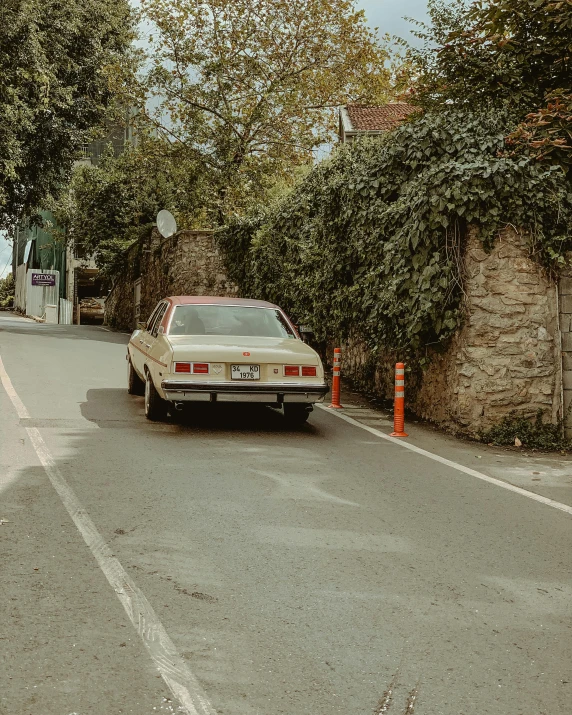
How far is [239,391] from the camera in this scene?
31.1ft

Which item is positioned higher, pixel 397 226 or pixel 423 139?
pixel 423 139

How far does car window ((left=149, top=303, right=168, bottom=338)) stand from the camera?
1113 centimetres

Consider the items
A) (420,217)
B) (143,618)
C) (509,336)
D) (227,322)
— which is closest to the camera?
(143,618)

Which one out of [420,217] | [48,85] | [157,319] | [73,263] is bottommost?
[157,319]

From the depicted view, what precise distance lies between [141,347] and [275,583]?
22.7 ft

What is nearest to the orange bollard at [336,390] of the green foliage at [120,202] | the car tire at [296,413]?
the car tire at [296,413]

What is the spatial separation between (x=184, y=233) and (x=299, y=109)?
238 inches

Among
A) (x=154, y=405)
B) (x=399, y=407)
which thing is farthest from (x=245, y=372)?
(x=399, y=407)

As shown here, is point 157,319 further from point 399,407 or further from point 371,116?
point 371,116

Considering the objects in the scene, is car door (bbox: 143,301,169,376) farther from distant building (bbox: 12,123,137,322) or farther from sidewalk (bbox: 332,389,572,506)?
distant building (bbox: 12,123,137,322)

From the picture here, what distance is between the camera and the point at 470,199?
32.3 feet

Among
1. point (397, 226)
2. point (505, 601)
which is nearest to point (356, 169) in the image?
point (397, 226)

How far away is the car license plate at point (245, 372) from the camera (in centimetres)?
955

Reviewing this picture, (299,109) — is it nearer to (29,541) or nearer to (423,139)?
(423,139)
